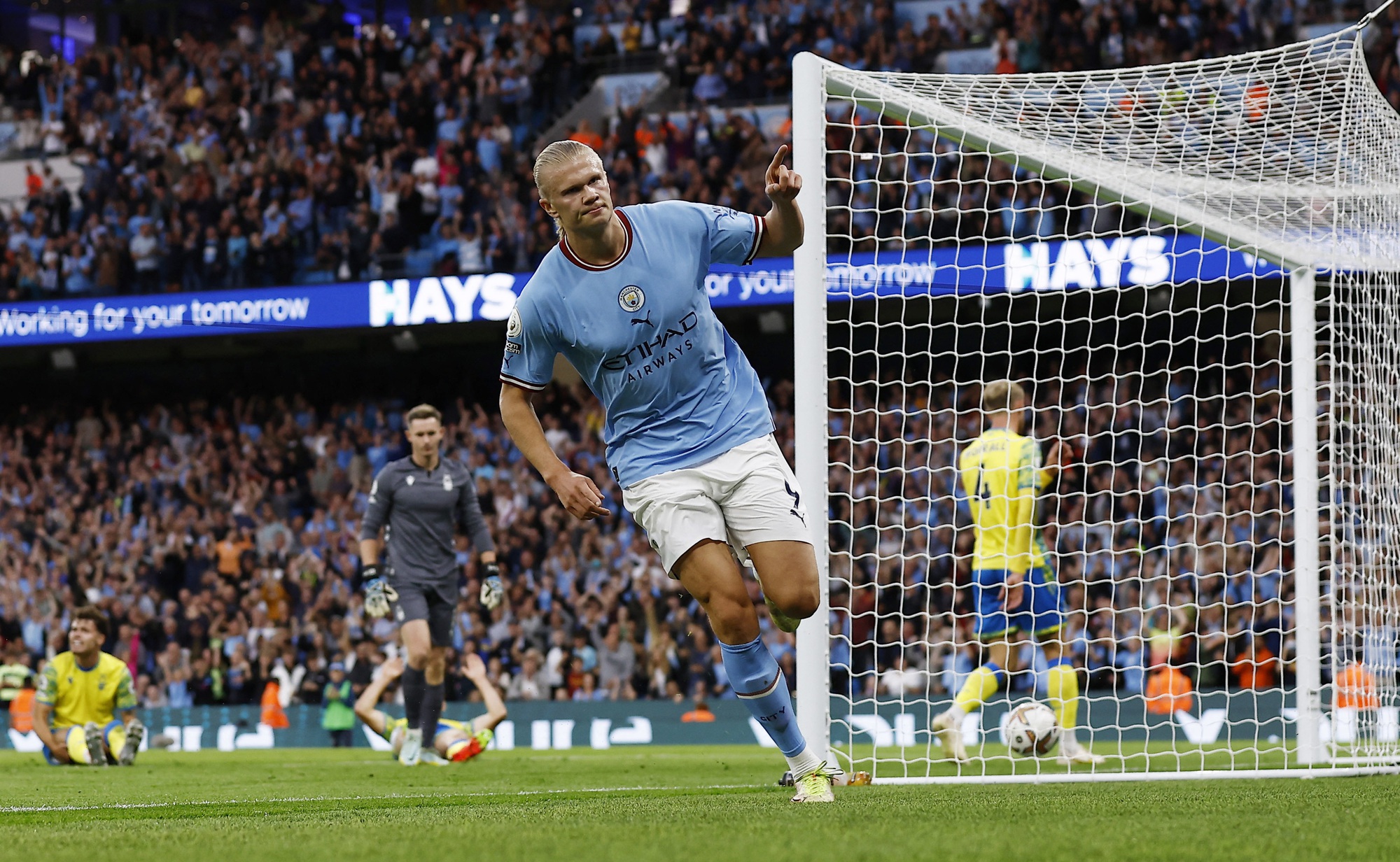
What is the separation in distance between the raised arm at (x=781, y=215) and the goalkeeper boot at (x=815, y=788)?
1730 mm

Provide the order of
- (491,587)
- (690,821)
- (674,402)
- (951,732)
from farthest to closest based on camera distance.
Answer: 1. (491,587)
2. (951,732)
3. (674,402)
4. (690,821)

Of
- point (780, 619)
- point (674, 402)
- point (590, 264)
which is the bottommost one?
point (780, 619)

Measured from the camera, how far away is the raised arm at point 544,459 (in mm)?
4617

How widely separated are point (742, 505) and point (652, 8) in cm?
Answer: 1923

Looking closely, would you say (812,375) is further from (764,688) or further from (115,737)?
(115,737)

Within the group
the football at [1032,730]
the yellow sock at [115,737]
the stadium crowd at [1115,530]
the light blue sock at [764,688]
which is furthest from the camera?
the stadium crowd at [1115,530]

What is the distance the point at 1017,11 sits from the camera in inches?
768

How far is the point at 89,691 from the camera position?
1063cm

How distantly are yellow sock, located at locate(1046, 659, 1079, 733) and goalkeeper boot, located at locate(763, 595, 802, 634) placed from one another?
260 centimetres

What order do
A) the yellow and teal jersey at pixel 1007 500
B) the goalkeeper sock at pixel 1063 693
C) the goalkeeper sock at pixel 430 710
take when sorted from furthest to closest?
the goalkeeper sock at pixel 430 710 < the yellow and teal jersey at pixel 1007 500 < the goalkeeper sock at pixel 1063 693

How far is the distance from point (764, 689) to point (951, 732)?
8.03 ft

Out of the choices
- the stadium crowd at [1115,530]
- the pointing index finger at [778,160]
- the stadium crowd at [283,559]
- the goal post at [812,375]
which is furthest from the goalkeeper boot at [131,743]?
the pointing index finger at [778,160]

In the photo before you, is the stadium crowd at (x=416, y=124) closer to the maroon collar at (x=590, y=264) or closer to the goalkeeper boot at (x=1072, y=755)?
the goalkeeper boot at (x=1072, y=755)

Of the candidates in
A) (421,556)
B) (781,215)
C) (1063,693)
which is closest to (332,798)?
(781,215)
